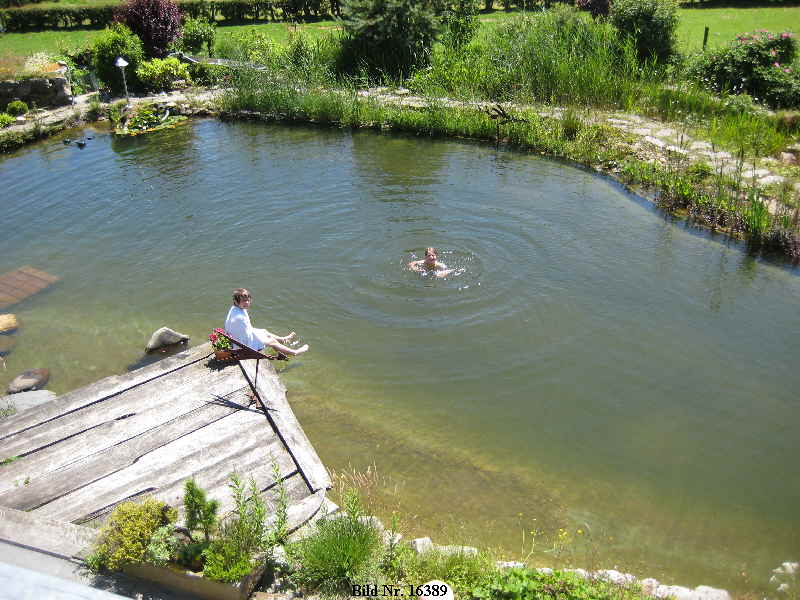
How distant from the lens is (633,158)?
17266mm

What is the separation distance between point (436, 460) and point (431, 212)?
795 cm

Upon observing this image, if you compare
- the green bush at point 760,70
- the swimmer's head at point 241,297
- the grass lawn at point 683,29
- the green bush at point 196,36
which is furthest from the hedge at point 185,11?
the swimmer's head at point 241,297

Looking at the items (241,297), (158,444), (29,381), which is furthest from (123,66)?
(158,444)

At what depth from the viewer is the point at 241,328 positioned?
9.80 metres

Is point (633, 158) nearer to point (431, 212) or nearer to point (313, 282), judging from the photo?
point (431, 212)

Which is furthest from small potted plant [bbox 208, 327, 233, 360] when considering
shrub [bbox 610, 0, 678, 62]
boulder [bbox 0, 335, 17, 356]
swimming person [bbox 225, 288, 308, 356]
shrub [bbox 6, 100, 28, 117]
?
shrub [bbox 6, 100, 28, 117]

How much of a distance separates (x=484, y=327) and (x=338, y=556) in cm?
587

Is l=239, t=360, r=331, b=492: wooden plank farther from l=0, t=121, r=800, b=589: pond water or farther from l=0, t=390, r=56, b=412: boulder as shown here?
l=0, t=390, r=56, b=412: boulder

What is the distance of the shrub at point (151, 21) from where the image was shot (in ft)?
86.2

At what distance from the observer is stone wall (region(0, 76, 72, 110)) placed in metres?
23.9

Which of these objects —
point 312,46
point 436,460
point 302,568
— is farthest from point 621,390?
point 312,46

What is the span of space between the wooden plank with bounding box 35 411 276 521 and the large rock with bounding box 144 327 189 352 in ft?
9.89

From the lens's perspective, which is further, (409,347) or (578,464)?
(409,347)

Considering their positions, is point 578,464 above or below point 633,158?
below
